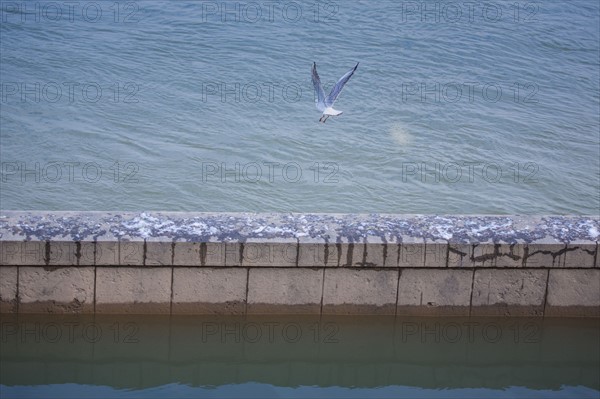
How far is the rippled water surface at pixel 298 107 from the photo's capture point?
8633 mm

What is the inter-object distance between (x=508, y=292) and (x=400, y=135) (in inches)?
214

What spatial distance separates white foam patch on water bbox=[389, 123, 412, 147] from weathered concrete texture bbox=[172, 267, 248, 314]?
5488 millimetres

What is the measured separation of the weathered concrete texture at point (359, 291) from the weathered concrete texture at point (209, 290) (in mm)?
476

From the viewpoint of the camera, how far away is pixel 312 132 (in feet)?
Answer: 33.4

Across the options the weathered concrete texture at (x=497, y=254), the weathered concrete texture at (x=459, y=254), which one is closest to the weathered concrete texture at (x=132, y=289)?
the weathered concrete texture at (x=459, y=254)

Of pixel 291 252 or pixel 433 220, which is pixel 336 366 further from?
pixel 433 220

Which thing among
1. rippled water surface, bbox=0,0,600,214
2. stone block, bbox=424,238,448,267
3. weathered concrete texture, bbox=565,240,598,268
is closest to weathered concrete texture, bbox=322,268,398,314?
stone block, bbox=424,238,448,267

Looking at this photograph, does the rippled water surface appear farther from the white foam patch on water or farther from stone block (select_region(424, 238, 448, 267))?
stone block (select_region(424, 238, 448, 267))

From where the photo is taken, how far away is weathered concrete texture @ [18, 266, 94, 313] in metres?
4.70

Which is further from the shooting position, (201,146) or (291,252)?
(201,146)

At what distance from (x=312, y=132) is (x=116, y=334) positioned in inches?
224

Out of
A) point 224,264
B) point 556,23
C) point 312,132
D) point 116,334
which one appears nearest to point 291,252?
point 224,264

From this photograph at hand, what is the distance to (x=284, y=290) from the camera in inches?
191

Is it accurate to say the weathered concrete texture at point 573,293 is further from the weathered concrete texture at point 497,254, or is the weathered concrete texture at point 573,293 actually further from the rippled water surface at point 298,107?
the rippled water surface at point 298,107
